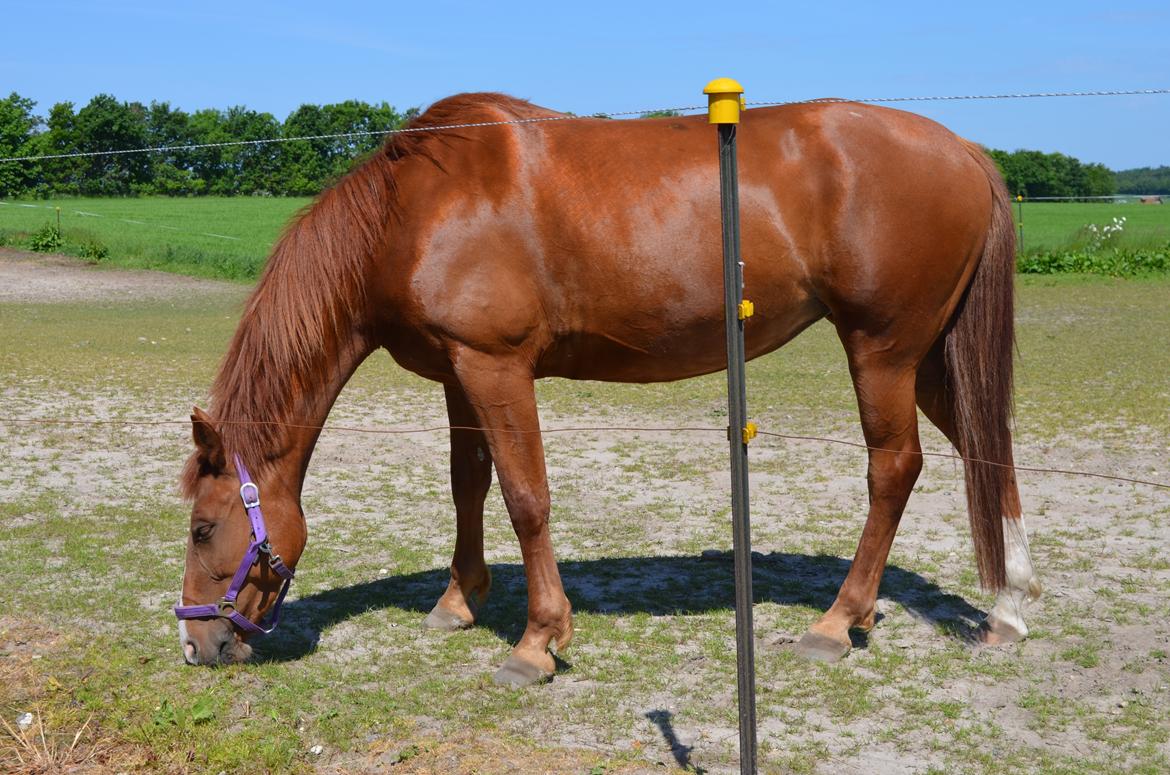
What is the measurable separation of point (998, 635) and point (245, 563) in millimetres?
3039

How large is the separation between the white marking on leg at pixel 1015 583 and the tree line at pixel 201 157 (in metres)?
34.6

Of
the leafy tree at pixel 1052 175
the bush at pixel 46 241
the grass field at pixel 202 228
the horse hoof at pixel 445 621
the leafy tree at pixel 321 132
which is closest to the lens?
the horse hoof at pixel 445 621

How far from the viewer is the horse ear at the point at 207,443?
392 cm

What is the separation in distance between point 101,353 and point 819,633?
33.5 feet

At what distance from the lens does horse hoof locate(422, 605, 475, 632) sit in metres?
4.74

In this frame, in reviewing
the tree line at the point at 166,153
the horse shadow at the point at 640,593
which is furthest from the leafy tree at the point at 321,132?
the horse shadow at the point at 640,593

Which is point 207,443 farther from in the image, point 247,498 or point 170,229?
point 170,229

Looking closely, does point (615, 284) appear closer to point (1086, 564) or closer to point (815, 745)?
point (815, 745)

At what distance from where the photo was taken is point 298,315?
4180 millimetres

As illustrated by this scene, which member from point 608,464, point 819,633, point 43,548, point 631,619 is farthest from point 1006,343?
point 43,548

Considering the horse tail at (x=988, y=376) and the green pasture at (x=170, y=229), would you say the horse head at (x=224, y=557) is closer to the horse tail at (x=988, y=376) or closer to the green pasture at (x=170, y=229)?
the horse tail at (x=988, y=376)

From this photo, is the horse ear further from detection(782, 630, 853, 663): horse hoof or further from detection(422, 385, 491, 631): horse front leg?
detection(782, 630, 853, 663): horse hoof

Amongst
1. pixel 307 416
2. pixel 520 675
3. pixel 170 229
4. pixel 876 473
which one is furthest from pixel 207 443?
pixel 170 229

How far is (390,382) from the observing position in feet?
36.2
